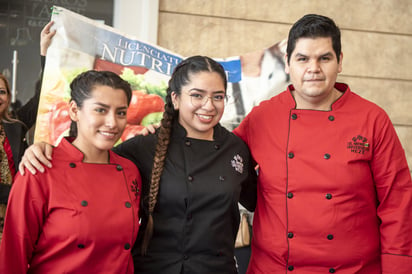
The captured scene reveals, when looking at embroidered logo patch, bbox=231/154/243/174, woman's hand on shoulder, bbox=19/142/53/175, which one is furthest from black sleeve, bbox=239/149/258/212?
woman's hand on shoulder, bbox=19/142/53/175

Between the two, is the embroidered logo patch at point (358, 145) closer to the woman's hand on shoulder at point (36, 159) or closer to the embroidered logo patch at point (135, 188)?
the embroidered logo patch at point (135, 188)

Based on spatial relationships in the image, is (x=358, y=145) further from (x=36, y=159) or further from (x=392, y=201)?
(x=36, y=159)

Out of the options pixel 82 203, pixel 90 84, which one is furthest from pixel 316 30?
pixel 82 203

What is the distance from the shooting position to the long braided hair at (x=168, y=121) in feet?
5.19

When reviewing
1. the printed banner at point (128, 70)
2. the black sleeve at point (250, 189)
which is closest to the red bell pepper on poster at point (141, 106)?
the printed banner at point (128, 70)

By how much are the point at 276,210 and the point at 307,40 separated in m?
0.61

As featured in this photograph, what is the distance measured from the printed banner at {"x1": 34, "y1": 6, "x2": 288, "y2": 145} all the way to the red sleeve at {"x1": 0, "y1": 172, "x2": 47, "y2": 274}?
943 mm

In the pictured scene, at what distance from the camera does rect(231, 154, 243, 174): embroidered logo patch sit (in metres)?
1.72

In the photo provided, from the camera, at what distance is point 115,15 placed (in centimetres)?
307

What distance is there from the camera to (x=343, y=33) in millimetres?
3271

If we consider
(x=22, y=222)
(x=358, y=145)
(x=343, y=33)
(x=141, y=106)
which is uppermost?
(x=343, y=33)

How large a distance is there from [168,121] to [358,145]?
0.68 metres

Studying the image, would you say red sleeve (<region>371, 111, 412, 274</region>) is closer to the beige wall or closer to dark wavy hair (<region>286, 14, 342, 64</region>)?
dark wavy hair (<region>286, 14, 342, 64</region>)

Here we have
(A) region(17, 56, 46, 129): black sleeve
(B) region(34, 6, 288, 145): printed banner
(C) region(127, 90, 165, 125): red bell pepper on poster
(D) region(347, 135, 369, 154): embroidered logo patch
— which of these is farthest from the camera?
(A) region(17, 56, 46, 129): black sleeve
